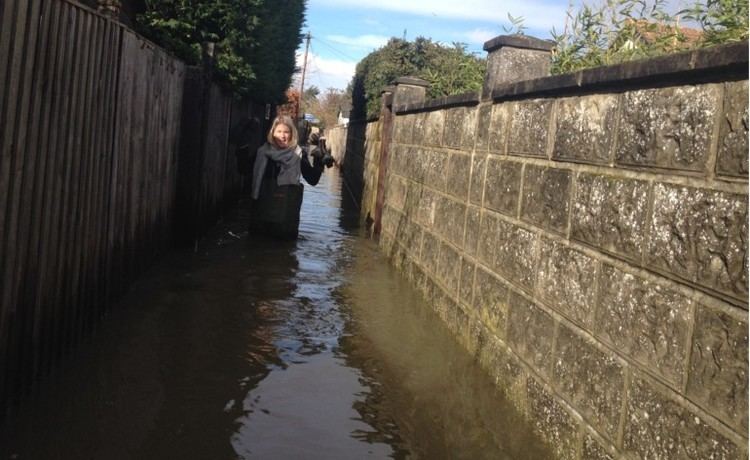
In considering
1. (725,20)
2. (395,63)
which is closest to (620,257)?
(725,20)

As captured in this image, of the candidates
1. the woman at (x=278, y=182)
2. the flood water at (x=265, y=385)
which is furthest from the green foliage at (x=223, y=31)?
the flood water at (x=265, y=385)

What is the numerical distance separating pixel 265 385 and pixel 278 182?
17.1 feet

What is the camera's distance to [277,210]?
9.54 meters

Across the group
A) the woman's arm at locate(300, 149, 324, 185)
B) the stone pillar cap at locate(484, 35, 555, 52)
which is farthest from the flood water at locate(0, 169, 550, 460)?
the woman's arm at locate(300, 149, 324, 185)

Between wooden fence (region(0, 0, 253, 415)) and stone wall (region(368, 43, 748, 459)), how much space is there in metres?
2.39

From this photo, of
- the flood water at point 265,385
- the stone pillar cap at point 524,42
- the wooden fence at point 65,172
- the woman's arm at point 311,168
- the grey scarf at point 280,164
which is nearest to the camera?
the wooden fence at point 65,172

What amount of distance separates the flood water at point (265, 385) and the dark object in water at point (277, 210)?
237cm

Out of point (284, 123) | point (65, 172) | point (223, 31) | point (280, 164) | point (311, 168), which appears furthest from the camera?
point (223, 31)

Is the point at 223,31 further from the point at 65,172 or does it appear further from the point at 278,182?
the point at 65,172

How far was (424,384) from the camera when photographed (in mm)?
4652

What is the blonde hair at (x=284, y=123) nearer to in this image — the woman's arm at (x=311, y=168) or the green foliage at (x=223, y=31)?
the woman's arm at (x=311, y=168)

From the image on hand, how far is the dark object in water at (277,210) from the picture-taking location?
9.39m

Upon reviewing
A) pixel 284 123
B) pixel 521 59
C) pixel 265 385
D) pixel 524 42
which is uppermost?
pixel 524 42

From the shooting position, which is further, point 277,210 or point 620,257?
point 277,210
